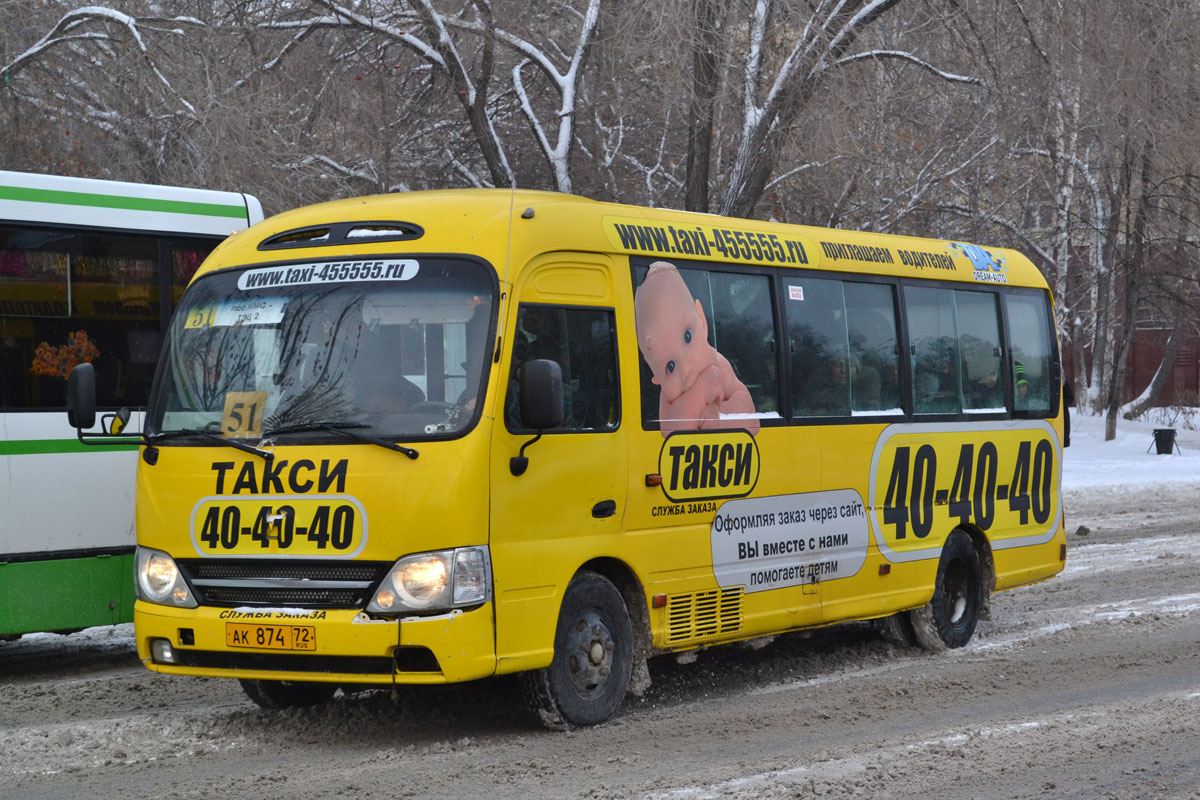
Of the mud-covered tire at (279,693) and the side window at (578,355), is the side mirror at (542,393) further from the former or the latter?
the mud-covered tire at (279,693)

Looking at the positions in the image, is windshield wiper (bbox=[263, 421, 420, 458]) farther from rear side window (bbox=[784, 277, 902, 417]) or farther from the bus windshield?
rear side window (bbox=[784, 277, 902, 417])

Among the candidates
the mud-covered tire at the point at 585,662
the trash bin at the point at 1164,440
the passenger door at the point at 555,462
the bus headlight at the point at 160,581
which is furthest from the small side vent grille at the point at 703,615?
the trash bin at the point at 1164,440

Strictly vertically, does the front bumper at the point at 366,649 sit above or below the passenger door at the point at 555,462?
below

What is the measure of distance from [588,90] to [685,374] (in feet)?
55.4

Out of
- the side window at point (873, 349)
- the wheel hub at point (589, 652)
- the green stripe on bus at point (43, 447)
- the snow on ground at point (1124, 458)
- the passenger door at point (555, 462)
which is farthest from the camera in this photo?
the snow on ground at point (1124, 458)

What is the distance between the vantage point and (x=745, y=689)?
905cm

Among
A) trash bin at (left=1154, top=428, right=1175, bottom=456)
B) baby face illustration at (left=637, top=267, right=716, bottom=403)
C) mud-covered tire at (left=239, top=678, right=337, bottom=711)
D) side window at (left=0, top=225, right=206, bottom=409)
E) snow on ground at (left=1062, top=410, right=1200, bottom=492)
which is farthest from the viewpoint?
trash bin at (left=1154, top=428, right=1175, bottom=456)

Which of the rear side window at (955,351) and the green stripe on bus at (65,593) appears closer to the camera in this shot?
the green stripe on bus at (65,593)

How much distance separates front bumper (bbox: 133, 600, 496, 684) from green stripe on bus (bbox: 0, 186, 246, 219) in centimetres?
356

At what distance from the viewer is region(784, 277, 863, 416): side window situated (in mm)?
9562

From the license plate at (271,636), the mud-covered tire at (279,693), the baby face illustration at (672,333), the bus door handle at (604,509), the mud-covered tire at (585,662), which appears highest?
the baby face illustration at (672,333)

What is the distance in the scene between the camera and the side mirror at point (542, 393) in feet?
23.7

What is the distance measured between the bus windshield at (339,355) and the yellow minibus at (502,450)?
0.01 metres

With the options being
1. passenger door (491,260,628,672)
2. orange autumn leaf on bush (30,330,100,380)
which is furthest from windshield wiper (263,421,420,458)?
orange autumn leaf on bush (30,330,100,380)
